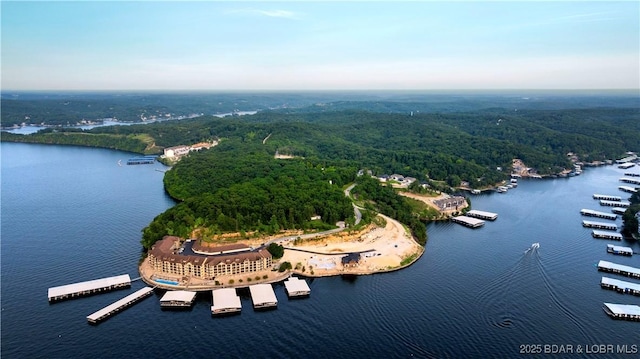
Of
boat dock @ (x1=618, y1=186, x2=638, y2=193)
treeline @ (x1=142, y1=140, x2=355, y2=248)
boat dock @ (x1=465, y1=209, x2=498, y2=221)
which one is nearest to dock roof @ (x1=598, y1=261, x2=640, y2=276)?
boat dock @ (x1=465, y1=209, x2=498, y2=221)

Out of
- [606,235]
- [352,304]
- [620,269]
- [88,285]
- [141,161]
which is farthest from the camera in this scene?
[141,161]

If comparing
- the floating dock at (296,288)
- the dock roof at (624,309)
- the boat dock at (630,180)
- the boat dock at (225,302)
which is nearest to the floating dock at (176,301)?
the boat dock at (225,302)

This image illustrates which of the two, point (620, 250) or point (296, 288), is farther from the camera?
point (620, 250)

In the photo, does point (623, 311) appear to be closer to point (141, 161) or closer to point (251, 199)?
point (251, 199)

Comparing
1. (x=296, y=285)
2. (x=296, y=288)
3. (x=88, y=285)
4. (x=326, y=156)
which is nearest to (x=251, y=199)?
(x=296, y=285)

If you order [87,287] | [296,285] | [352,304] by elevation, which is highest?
[87,287]

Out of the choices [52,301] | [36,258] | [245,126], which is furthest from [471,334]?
[245,126]

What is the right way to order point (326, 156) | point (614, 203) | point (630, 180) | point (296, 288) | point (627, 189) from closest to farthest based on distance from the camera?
point (296, 288), point (614, 203), point (627, 189), point (630, 180), point (326, 156)

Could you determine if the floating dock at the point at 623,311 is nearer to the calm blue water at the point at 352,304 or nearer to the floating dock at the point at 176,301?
the calm blue water at the point at 352,304

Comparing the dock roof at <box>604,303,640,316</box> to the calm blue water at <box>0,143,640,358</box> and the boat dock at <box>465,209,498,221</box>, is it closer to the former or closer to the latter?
the calm blue water at <box>0,143,640,358</box>
